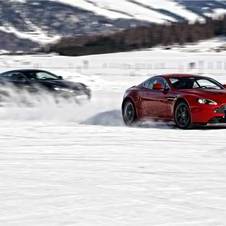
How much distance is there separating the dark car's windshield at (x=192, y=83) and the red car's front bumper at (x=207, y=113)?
0.92 m

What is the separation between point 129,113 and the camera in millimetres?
16547

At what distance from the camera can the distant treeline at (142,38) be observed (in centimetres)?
12043

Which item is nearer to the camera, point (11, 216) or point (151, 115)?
point (11, 216)

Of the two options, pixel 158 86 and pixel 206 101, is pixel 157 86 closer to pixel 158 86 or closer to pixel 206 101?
pixel 158 86

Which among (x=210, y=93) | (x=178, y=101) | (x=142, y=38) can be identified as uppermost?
(x=142, y=38)

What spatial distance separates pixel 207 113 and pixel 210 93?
0.47m

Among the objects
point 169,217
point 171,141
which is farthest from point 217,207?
point 171,141

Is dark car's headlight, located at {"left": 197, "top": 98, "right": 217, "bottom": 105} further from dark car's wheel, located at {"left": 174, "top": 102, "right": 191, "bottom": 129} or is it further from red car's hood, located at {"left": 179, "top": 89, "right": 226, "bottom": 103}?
dark car's wheel, located at {"left": 174, "top": 102, "right": 191, "bottom": 129}

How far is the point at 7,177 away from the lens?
834cm

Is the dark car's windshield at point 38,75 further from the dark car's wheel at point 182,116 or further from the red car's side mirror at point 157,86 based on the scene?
the dark car's wheel at point 182,116

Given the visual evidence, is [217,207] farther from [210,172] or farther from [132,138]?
[132,138]

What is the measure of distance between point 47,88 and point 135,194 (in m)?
15.3

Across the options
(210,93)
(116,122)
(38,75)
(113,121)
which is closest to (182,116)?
(210,93)

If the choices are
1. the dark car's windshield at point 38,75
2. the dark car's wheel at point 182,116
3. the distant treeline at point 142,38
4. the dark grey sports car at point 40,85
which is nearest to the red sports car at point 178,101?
the dark car's wheel at point 182,116
